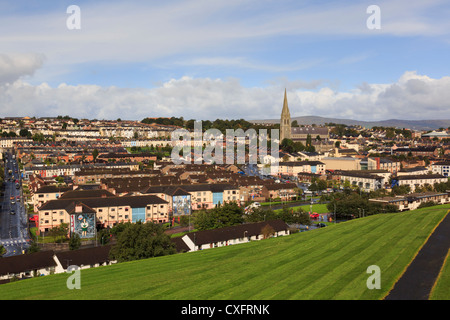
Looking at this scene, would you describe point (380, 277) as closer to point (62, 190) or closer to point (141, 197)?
point (141, 197)

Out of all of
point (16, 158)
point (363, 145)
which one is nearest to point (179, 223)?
point (16, 158)

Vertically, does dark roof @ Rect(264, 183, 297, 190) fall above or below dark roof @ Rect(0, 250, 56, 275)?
above

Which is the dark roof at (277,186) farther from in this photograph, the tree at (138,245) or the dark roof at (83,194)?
the tree at (138,245)

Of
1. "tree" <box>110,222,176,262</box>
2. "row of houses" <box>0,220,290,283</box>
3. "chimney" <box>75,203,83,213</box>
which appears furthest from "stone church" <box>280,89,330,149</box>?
"tree" <box>110,222,176,262</box>

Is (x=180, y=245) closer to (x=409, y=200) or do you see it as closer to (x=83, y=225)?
(x=83, y=225)

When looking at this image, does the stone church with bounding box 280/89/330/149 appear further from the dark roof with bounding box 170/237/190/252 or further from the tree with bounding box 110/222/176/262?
the tree with bounding box 110/222/176/262

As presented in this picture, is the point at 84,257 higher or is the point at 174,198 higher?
the point at 174,198

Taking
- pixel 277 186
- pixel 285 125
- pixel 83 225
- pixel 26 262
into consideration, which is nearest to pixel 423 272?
pixel 26 262
